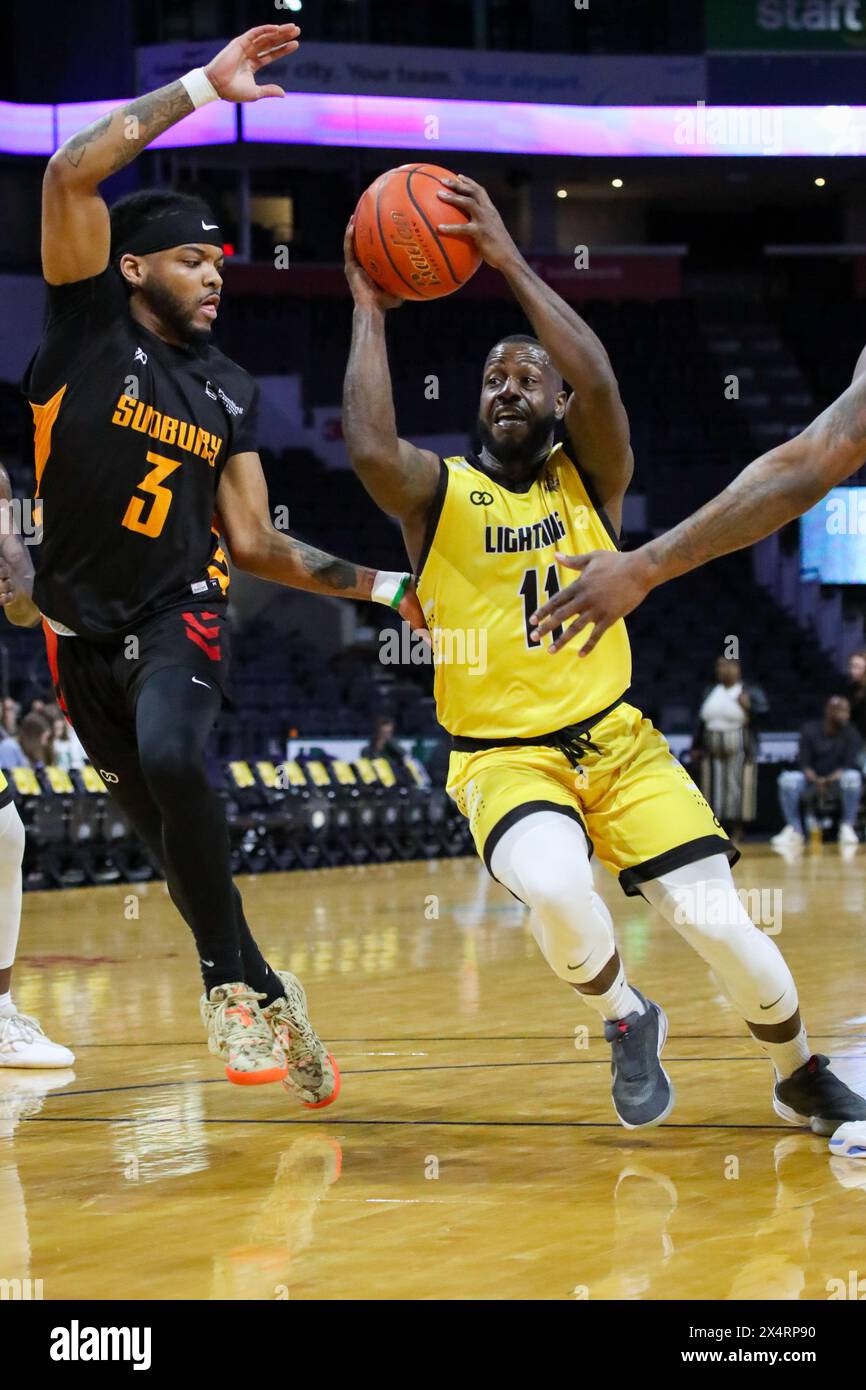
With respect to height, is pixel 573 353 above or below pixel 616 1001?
above

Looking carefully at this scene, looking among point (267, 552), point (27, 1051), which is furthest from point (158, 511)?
point (27, 1051)

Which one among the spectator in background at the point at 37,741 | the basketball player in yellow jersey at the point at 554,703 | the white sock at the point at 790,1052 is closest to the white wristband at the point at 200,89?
the basketball player in yellow jersey at the point at 554,703

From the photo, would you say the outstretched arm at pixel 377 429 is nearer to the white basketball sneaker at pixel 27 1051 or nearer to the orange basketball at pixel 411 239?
the orange basketball at pixel 411 239

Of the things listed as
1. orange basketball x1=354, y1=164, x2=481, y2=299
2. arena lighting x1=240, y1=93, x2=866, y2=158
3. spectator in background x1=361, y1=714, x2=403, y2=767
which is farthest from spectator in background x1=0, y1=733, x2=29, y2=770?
arena lighting x1=240, y1=93, x2=866, y2=158

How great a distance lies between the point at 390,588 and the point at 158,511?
27.4 inches

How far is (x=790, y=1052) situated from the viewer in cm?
430

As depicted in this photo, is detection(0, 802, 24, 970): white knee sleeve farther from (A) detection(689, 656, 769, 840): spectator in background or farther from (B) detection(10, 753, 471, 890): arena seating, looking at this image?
(A) detection(689, 656, 769, 840): spectator in background

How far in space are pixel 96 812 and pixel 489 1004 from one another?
23.7 feet

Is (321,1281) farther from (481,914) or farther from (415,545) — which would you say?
(481,914)

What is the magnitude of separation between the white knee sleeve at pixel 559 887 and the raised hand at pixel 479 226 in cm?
145

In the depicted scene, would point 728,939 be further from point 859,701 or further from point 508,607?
point 859,701

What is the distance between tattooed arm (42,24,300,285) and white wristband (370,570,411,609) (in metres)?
1.11

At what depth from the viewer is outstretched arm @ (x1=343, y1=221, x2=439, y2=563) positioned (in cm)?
443
